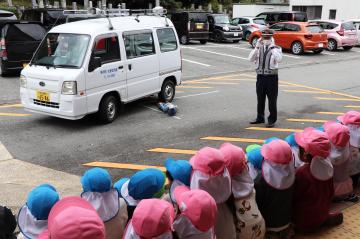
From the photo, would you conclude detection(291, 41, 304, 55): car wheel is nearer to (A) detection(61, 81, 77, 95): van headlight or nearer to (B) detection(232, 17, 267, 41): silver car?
(B) detection(232, 17, 267, 41): silver car

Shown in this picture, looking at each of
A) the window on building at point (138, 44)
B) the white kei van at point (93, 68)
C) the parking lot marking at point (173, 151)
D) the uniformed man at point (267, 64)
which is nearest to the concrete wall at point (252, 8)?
the white kei van at point (93, 68)

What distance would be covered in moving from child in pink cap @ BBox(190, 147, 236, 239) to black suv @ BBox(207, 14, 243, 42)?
2294 centimetres

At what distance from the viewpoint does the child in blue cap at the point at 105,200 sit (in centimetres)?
335

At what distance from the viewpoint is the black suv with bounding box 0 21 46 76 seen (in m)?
13.1

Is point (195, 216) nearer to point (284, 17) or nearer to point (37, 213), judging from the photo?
point (37, 213)

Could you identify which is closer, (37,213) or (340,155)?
(37,213)

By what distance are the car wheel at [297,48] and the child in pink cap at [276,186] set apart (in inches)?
742

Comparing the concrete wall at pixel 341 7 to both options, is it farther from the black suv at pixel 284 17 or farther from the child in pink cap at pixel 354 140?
the child in pink cap at pixel 354 140

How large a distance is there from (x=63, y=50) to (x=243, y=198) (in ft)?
20.3

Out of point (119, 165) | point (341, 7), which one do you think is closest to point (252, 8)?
point (341, 7)

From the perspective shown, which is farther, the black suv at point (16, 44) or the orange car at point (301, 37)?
the orange car at point (301, 37)

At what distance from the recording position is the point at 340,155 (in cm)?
460

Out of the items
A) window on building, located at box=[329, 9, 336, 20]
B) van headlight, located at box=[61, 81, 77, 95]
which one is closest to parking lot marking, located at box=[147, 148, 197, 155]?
van headlight, located at box=[61, 81, 77, 95]

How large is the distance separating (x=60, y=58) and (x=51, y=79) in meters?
0.61
